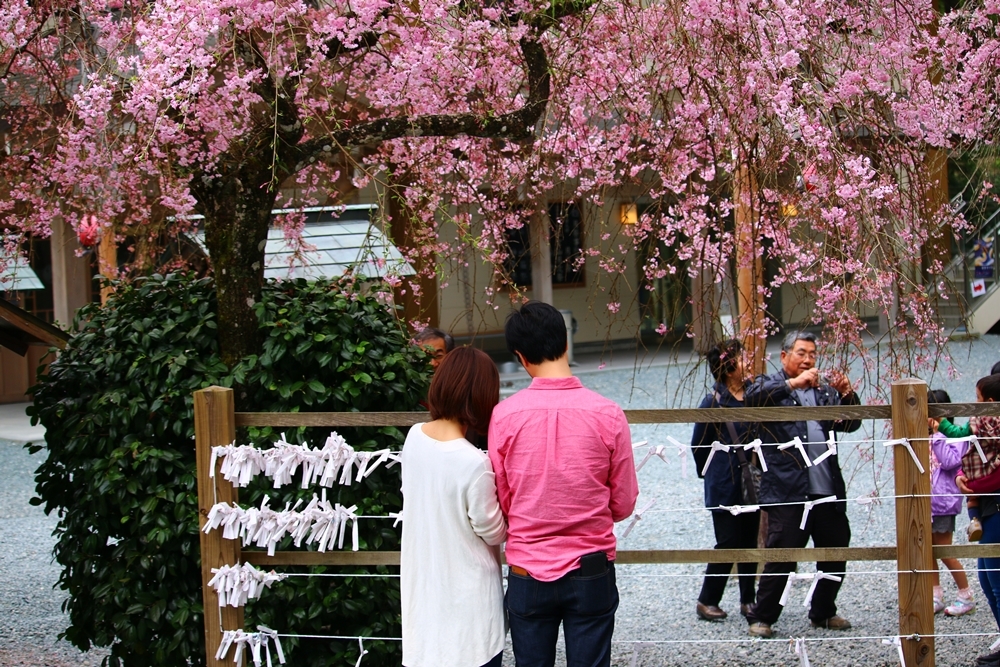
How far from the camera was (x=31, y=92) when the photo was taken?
6.39m

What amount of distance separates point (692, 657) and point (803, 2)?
292 centimetres

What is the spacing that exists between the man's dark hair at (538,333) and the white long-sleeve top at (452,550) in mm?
315

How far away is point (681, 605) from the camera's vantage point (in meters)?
5.65

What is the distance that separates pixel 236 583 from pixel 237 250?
1252 mm

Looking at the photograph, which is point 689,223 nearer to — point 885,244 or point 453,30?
point 885,244

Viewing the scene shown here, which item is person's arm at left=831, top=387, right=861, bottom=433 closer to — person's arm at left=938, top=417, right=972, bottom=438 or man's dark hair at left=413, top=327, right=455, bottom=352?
person's arm at left=938, top=417, right=972, bottom=438

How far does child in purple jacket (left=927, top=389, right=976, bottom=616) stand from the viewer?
498 centimetres

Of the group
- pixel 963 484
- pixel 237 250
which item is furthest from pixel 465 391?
pixel 963 484

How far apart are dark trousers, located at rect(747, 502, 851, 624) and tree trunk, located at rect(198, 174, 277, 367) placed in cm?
261

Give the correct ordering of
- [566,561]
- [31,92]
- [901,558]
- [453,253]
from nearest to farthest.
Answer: [566,561]
[901,558]
[453,253]
[31,92]

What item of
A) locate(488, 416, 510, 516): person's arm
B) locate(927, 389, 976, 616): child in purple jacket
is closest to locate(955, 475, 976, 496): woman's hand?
locate(927, 389, 976, 616): child in purple jacket

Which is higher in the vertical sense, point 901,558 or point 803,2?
point 803,2

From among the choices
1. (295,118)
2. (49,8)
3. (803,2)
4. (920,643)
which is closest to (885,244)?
(803,2)

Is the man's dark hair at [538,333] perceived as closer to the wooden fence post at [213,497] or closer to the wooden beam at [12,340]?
the wooden fence post at [213,497]
